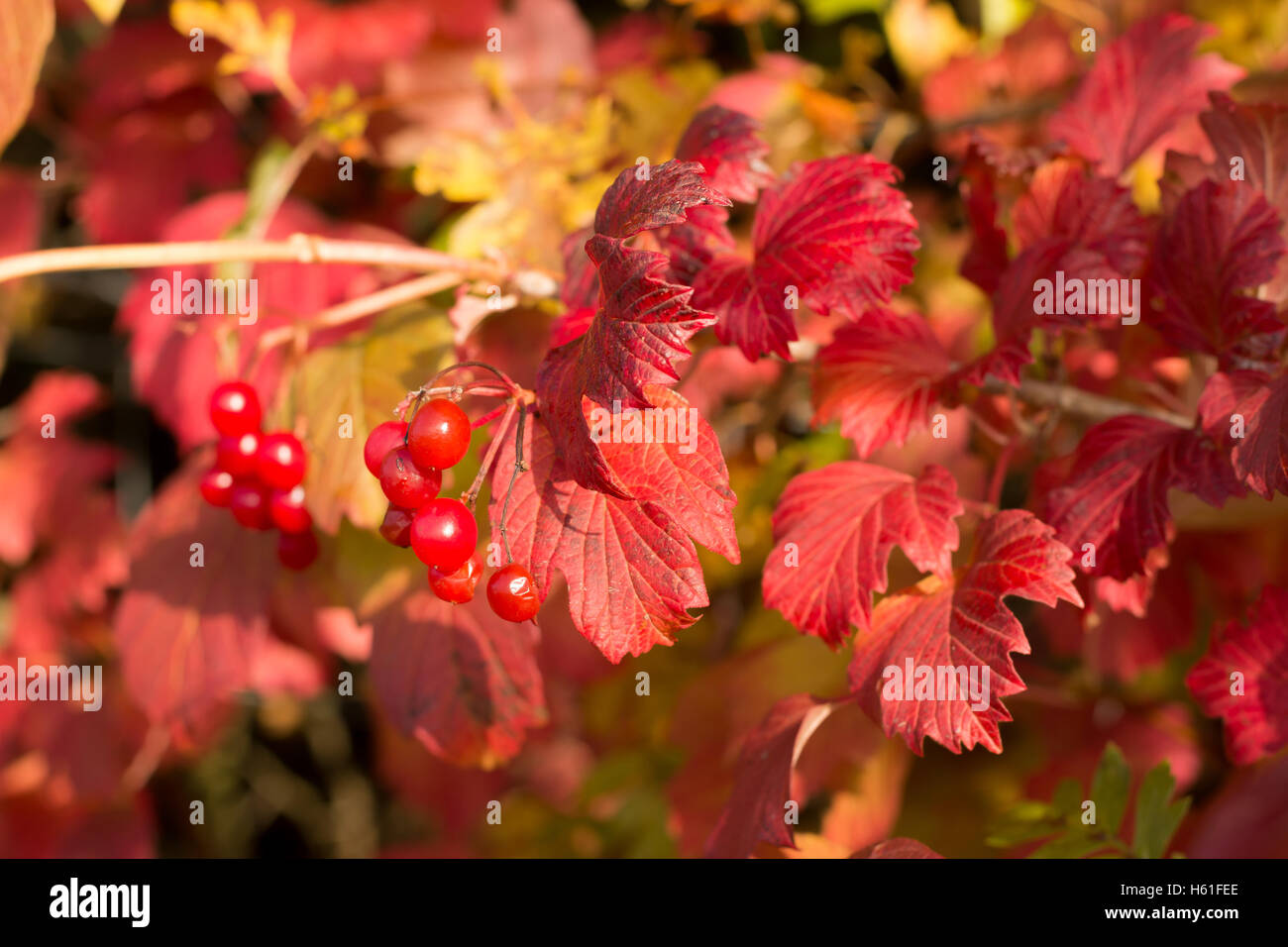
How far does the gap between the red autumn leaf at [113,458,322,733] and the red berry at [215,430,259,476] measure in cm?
14

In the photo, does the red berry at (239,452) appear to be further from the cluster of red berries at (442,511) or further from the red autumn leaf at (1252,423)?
the red autumn leaf at (1252,423)

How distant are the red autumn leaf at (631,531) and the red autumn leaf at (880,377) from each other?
0.52 ft

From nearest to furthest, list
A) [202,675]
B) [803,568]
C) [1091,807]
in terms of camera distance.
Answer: [803,568], [1091,807], [202,675]

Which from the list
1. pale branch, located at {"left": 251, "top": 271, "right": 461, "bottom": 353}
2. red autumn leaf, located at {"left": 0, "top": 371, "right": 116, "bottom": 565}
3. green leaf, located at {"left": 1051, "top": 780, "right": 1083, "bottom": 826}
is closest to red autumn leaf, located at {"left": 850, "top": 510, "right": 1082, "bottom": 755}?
green leaf, located at {"left": 1051, "top": 780, "right": 1083, "bottom": 826}

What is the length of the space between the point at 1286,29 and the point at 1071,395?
2.51 ft

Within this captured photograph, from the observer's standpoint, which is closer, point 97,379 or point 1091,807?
point 1091,807

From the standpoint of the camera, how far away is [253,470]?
787 mm

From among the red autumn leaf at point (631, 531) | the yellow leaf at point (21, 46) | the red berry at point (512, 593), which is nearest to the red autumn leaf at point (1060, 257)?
the red autumn leaf at point (631, 531)

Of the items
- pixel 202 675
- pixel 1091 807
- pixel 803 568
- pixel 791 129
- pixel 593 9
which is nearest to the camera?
pixel 803 568

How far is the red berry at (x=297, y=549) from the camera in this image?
85 cm

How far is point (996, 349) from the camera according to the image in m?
0.65

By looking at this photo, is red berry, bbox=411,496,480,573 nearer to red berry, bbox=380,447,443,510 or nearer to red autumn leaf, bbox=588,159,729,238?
red berry, bbox=380,447,443,510
